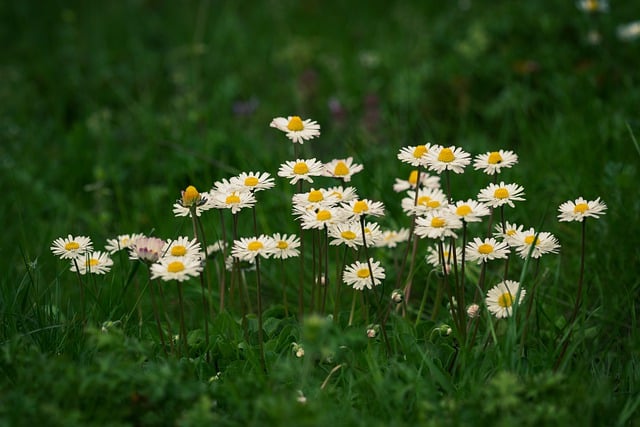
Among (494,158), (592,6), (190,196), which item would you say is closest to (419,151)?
(494,158)

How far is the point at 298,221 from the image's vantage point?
2900mm

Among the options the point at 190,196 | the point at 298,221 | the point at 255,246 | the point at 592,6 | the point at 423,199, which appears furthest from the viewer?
the point at 592,6

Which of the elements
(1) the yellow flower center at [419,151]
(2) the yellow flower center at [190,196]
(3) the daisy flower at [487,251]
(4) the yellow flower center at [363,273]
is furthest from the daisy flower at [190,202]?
(3) the daisy flower at [487,251]

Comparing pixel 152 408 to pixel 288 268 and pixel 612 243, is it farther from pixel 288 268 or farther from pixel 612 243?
pixel 612 243

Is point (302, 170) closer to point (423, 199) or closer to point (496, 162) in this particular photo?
point (423, 199)

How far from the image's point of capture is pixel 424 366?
75.0 inches

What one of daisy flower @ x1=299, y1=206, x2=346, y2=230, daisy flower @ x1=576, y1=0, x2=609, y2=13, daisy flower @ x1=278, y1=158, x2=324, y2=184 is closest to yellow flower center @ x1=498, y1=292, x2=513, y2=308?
daisy flower @ x1=299, y1=206, x2=346, y2=230

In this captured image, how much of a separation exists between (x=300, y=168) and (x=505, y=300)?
614 mm

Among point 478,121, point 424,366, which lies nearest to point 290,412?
point 424,366

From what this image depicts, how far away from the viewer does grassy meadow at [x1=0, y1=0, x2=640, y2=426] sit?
163 centimetres

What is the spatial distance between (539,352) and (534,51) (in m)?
2.58

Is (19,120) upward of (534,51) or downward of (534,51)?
downward

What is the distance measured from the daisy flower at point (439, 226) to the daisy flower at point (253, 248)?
0.36 metres

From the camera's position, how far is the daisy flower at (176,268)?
1.70 meters
